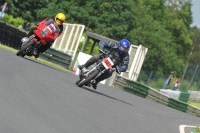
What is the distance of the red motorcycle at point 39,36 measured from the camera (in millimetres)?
21453

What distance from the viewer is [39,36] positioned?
2170 centimetres

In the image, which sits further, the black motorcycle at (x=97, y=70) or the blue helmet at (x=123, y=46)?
the blue helmet at (x=123, y=46)

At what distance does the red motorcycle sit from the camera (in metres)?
21.5

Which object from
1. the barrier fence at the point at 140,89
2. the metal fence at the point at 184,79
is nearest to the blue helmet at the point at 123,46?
the barrier fence at the point at 140,89

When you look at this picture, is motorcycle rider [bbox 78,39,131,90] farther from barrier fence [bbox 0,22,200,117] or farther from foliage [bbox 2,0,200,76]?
foliage [bbox 2,0,200,76]

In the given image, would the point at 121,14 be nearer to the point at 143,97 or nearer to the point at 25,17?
the point at 25,17

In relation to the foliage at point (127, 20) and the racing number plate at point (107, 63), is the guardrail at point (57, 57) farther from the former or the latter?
the foliage at point (127, 20)

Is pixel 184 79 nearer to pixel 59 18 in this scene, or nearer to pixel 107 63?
pixel 59 18

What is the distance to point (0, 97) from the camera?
35.9ft

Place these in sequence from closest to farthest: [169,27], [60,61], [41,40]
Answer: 1. [41,40]
2. [60,61]
3. [169,27]

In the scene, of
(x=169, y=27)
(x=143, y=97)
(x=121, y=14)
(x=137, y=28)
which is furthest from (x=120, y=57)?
(x=169, y=27)

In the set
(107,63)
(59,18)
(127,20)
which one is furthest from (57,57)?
(127,20)

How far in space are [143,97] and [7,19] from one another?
2242 centimetres

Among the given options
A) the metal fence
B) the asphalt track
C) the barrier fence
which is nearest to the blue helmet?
the asphalt track
